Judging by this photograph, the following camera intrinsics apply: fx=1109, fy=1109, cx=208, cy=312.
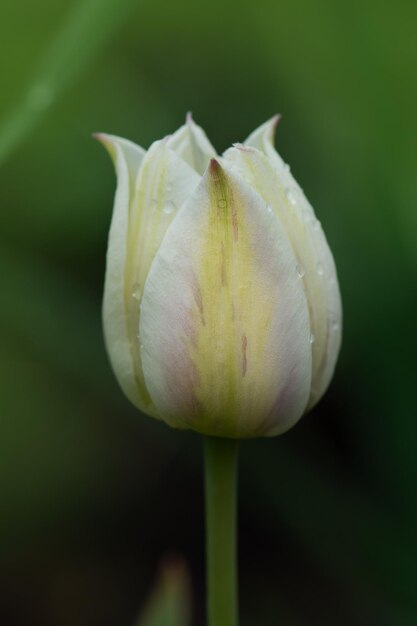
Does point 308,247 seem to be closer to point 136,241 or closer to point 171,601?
point 136,241

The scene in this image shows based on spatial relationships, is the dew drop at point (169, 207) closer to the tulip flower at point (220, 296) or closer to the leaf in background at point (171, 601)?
the tulip flower at point (220, 296)

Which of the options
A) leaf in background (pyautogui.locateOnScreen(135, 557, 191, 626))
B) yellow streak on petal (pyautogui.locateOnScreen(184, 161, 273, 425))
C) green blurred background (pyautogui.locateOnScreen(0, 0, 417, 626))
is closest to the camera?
yellow streak on petal (pyautogui.locateOnScreen(184, 161, 273, 425))

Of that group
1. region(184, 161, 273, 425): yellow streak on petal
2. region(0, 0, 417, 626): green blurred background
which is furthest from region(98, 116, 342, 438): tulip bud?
region(0, 0, 417, 626): green blurred background

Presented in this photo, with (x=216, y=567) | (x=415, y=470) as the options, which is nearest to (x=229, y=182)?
(x=216, y=567)

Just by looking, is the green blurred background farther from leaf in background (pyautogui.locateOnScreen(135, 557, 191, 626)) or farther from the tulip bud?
the tulip bud

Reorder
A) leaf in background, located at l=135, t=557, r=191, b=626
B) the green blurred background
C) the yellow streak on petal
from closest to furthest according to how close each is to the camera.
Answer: the yellow streak on petal → leaf in background, located at l=135, t=557, r=191, b=626 → the green blurred background

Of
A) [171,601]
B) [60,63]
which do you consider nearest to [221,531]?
[171,601]

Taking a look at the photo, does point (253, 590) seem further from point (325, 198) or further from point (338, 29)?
point (338, 29)
